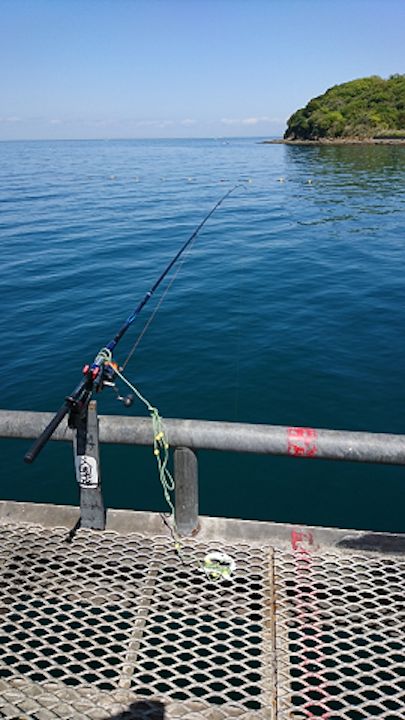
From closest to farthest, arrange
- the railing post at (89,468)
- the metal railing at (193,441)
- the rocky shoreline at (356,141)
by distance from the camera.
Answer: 1. the metal railing at (193,441)
2. the railing post at (89,468)
3. the rocky shoreline at (356,141)

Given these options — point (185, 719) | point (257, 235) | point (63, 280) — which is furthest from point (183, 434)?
point (257, 235)

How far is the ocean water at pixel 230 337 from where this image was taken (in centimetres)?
667

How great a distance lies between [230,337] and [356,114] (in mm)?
107643

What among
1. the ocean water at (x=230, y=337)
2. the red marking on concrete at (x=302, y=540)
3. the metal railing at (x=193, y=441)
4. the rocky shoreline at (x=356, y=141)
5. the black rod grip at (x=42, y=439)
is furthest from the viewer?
the rocky shoreline at (x=356, y=141)

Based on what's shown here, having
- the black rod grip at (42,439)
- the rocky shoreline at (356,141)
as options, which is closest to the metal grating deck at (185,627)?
the black rod grip at (42,439)

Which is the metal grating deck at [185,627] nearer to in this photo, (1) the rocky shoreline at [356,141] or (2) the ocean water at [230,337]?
(2) the ocean water at [230,337]

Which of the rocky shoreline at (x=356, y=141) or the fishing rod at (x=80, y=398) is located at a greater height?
the rocky shoreline at (x=356, y=141)

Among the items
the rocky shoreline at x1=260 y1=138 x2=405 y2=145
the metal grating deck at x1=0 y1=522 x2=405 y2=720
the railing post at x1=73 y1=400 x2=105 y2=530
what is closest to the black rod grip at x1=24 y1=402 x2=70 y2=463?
the railing post at x1=73 y1=400 x2=105 y2=530

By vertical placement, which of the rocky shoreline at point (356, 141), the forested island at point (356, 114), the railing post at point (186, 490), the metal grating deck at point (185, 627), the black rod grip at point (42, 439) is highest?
the forested island at point (356, 114)

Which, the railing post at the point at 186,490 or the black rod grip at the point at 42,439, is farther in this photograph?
the railing post at the point at 186,490

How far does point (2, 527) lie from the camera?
3.60m

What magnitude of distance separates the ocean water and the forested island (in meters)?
79.4

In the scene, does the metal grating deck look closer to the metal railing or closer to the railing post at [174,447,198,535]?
the railing post at [174,447,198,535]

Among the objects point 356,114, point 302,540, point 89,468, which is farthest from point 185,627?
point 356,114
